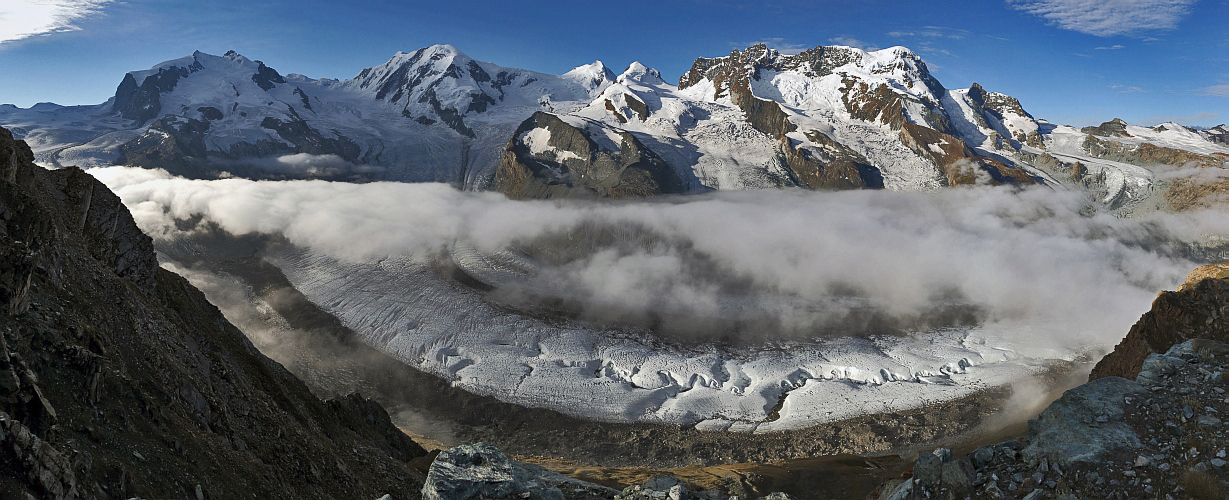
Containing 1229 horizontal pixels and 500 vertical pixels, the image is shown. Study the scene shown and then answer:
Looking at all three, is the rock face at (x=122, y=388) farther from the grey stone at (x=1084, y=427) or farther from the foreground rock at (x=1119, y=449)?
the grey stone at (x=1084, y=427)

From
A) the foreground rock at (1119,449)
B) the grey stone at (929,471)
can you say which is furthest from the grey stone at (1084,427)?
the grey stone at (929,471)

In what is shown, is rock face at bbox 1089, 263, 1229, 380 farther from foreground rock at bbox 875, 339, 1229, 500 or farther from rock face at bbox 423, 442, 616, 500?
rock face at bbox 423, 442, 616, 500

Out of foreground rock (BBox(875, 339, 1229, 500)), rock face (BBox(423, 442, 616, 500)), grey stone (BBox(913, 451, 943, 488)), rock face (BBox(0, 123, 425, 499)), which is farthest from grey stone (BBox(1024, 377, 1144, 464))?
rock face (BBox(0, 123, 425, 499))

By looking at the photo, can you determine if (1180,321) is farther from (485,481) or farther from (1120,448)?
A: (485,481)

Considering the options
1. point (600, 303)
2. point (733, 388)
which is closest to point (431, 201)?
point (600, 303)

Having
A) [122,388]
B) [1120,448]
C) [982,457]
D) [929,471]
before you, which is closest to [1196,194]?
[1120,448]

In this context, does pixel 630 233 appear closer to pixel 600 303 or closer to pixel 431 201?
pixel 600 303
